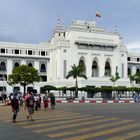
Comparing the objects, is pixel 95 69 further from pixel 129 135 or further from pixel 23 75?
pixel 129 135

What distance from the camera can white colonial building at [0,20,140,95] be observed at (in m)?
93.5

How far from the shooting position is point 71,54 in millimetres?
94438

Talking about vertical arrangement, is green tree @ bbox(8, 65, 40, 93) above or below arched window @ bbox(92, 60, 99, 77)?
below

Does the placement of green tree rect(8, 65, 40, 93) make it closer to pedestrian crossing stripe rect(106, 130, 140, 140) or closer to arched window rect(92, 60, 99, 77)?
arched window rect(92, 60, 99, 77)

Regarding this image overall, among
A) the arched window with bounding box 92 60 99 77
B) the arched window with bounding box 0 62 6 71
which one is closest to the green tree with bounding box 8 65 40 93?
the arched window with bounding box 0 62 6 71

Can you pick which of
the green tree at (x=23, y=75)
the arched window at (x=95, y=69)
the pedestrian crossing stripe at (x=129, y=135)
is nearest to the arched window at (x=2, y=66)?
the green tree at (x=23, y=75)

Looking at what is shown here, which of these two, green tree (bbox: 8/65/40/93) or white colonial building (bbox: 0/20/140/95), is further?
white colonial building (bbox: 0/20/140/95)

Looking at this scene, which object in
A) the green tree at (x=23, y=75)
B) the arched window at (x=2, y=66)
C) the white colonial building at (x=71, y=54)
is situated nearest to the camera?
the green tree at (x=23, y=75)

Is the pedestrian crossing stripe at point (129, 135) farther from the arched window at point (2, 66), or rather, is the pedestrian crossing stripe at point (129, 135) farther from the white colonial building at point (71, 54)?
the arched window at point (2, 66)

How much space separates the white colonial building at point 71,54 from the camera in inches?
3681

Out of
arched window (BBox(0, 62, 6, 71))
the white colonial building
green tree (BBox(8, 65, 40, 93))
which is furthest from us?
arched window (BBox(0, 62, 6, 71))

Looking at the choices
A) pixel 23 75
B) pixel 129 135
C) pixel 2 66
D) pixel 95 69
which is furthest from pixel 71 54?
pixel 129 135

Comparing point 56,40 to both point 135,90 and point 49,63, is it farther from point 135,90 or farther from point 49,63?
point 135,90

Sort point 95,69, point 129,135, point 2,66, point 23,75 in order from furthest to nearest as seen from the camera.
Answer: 1. point 95,69
2. point 2,66
3. point 23,75
4. point 129,135
